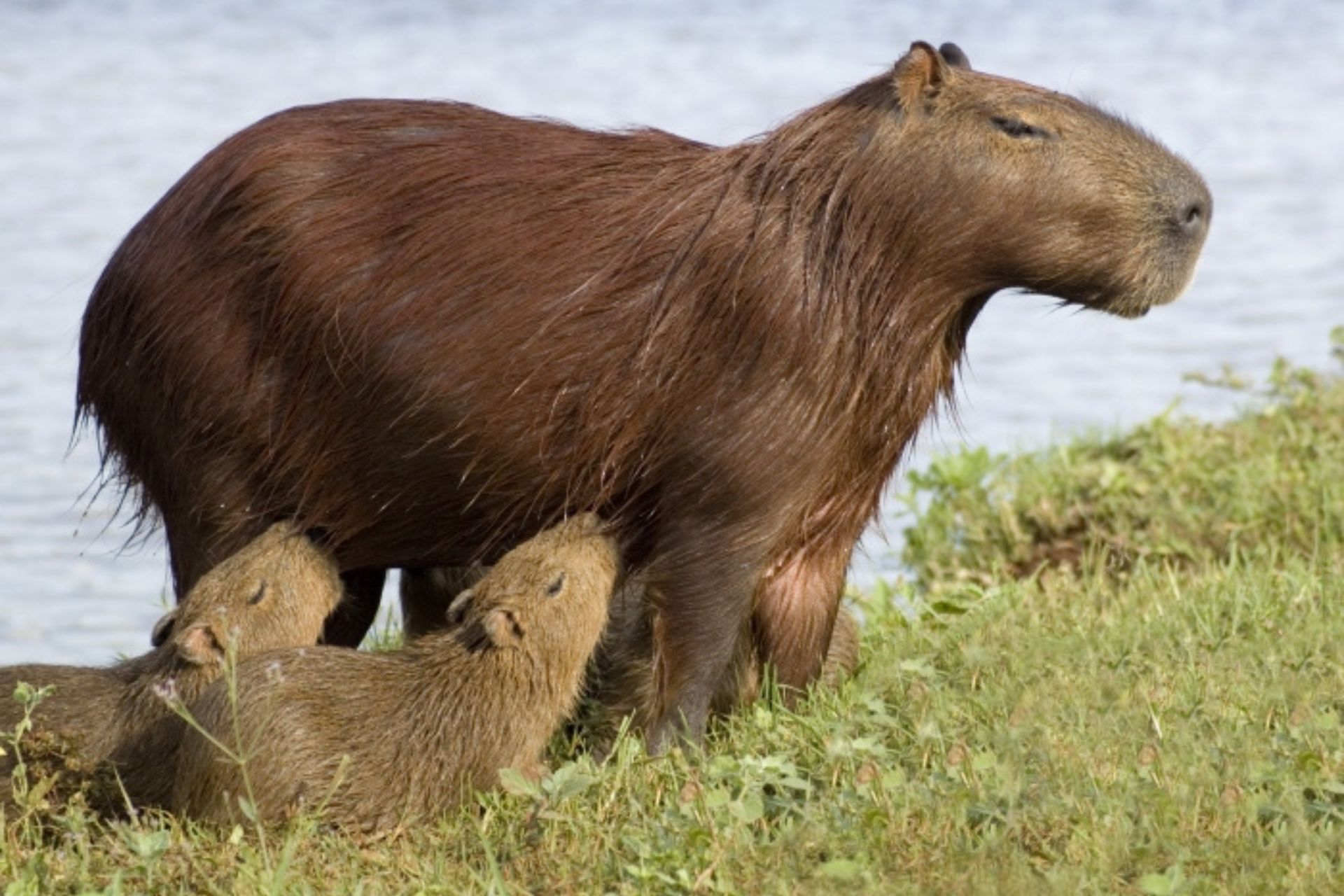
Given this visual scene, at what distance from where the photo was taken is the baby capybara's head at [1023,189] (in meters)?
4.93

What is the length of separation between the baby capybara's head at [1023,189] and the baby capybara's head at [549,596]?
3.02ft

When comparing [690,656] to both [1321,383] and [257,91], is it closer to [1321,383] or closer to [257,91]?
[1321,383]

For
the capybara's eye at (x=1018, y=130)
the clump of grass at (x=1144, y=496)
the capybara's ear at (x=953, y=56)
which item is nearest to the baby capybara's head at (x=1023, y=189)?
the capybara's eye at (x=1018, y=130)

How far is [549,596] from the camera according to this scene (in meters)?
4.93

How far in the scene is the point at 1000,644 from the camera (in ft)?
A: 17.9

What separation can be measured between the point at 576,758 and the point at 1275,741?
1.54m

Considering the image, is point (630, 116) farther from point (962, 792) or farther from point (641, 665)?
point (962, 792)

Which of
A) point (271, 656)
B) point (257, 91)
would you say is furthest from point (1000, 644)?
point (257, 91)

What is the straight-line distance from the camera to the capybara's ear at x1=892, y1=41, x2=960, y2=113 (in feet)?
16.3

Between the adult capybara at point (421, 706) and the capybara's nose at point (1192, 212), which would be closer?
the adult capybara at point (421, 706)

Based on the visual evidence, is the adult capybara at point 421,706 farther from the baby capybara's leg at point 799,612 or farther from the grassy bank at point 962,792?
the baby capybara's leg at point 799,612

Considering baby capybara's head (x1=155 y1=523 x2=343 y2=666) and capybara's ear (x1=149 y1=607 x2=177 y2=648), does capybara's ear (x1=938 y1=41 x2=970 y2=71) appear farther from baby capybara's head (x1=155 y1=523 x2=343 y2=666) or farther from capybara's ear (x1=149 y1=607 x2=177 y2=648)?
capybara's ear (x1=149 y1=607 x2=177 y2=648)

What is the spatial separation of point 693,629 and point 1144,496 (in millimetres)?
2520

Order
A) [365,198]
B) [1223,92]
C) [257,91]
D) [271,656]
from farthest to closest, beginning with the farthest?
[1223,92] < [257,91] < [365,198] < [271,656]
